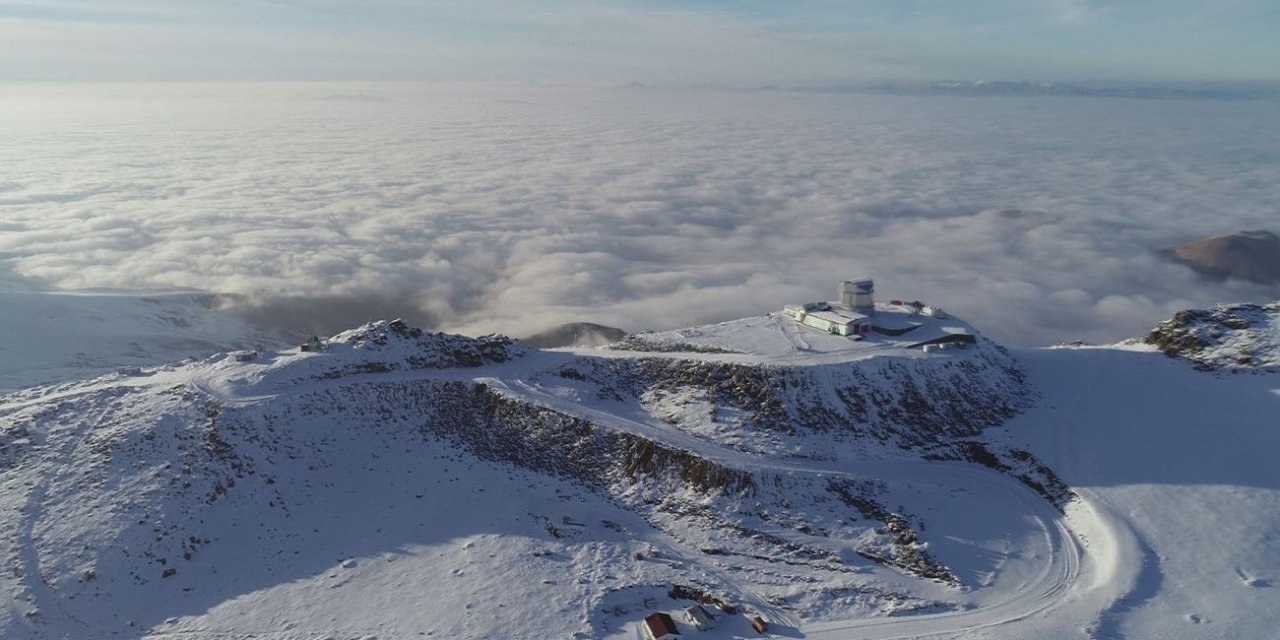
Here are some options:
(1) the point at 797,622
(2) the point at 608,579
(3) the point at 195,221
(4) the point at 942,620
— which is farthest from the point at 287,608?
(3) the point at 195,221

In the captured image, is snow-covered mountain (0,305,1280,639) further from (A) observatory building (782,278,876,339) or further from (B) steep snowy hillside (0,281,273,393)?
(B) steep snowy hillside (0,281,273,393)

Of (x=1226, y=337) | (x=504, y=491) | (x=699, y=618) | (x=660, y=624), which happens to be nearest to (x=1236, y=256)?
(x=1226, y=337)

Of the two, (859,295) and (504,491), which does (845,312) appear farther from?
(504,491)

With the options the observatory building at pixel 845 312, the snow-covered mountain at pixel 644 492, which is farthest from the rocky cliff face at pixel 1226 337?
the observatory building at pixel 845 312

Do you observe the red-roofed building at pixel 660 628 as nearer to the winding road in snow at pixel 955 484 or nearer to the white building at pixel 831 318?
the winding road in snow at pixel 955 484

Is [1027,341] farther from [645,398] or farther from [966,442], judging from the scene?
[645,398]
